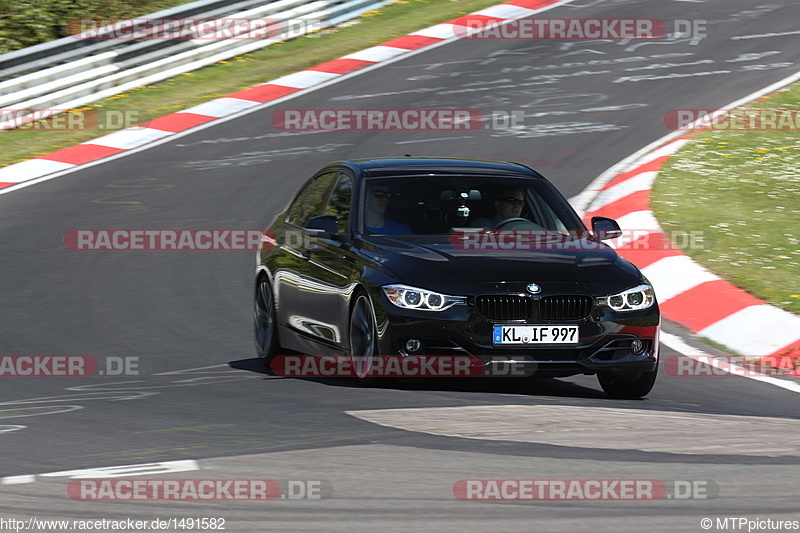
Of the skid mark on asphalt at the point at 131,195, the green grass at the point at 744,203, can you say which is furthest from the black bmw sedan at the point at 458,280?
the skid mark on asphalt at the point at 131,195

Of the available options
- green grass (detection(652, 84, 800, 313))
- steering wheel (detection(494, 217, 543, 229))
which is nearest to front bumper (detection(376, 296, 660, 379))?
steering wheel (detection(494, 217, 543, 229))

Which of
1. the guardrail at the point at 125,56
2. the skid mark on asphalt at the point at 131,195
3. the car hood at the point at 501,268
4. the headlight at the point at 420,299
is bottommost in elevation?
the skid mark on asphalt at the point at 131,195

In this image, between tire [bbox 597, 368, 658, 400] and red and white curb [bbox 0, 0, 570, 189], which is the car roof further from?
red and white curb [bbox 0, 0, 570, 189]

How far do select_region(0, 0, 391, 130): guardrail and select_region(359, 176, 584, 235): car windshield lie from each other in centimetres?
1054

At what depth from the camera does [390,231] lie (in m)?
9.04

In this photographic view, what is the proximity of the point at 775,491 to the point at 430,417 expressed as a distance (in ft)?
7.01

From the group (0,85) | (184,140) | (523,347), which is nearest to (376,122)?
(184,140)

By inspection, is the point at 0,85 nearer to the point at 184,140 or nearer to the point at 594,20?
the point at 184,140

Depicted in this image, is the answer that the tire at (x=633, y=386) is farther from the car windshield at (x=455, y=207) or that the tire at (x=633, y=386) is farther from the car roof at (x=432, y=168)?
the car roof at (x=432, y=168)

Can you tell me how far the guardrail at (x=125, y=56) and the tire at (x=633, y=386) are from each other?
12041 millimetres

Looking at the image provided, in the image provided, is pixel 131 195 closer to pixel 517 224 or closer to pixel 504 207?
pixel 504 207

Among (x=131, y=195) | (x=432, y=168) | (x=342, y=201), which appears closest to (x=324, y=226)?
(x=342, y=201)

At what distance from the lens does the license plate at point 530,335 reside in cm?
808

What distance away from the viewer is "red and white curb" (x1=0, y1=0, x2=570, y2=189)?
16.9 meters
